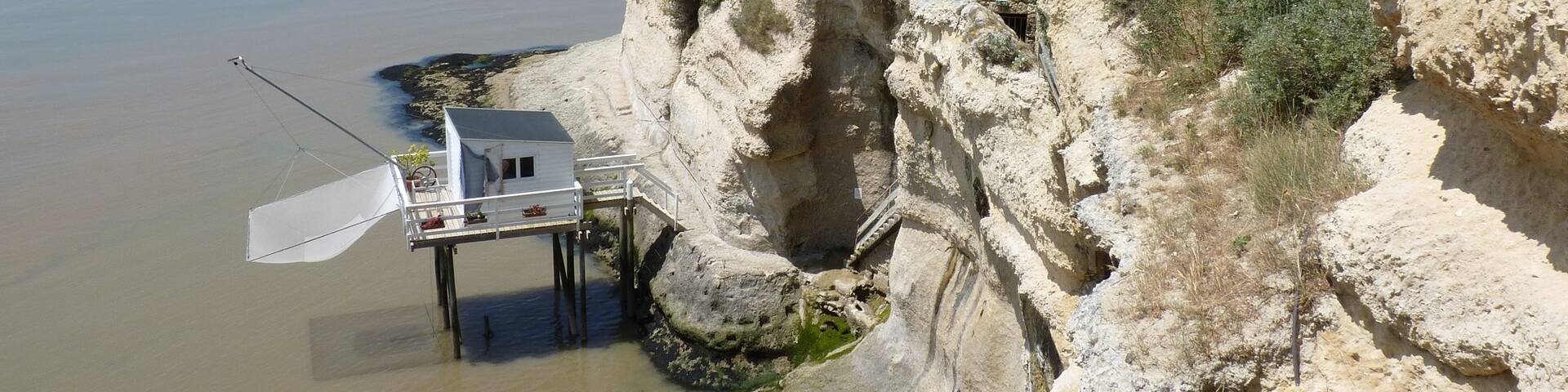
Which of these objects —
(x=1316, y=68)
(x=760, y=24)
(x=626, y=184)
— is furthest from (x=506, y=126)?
(x=1316, y=68)

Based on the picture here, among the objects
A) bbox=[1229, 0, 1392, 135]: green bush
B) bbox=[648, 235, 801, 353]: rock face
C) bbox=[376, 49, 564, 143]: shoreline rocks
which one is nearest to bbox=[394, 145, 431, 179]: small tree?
bbox=[648, 235, 801, 353]: rock face

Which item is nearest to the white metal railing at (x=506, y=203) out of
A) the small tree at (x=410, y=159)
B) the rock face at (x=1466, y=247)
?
the small tree at (x=410, y=159)

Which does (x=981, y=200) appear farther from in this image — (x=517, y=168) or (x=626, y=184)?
(x=517, y=168)

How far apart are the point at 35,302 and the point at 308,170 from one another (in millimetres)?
7666

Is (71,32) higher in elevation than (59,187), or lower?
higher

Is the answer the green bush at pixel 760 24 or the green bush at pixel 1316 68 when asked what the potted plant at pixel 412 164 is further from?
the green bush at pixel 1316 68

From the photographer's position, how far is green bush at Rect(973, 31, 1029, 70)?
12383mm

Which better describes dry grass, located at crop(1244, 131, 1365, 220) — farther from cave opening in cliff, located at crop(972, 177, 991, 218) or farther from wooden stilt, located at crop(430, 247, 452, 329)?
wooden stilt, located at crop(430, 247, 452, 329)

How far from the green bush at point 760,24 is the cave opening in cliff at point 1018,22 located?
18.3 ft

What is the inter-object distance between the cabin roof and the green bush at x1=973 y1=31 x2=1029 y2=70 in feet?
31.2

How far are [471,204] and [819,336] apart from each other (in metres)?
6.16

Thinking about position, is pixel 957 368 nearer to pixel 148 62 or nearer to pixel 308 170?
pixel 308 170

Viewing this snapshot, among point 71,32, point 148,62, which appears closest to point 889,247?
point 148,62

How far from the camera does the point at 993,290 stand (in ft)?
46.8
